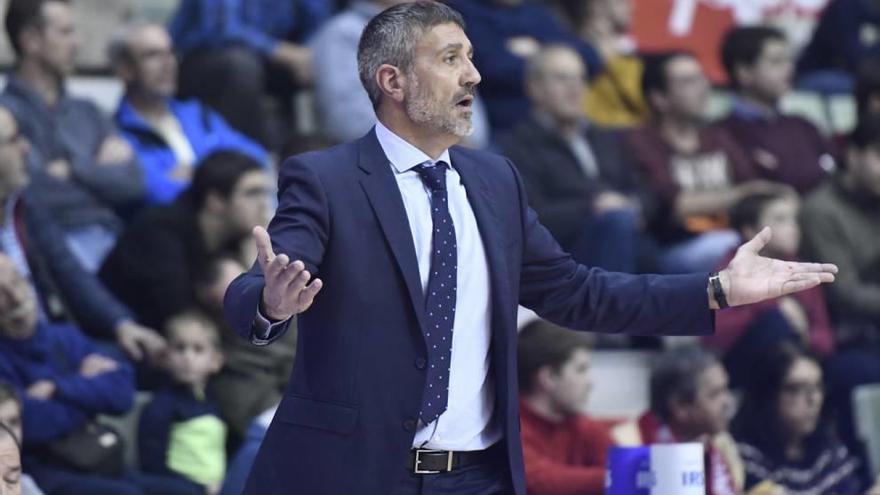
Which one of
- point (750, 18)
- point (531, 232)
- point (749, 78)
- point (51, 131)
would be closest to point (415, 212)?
point (531, 232)

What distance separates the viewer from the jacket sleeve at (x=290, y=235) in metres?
3.64

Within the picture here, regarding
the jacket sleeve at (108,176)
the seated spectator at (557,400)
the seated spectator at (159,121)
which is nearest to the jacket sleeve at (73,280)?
the jacket sleeve at (108,176)

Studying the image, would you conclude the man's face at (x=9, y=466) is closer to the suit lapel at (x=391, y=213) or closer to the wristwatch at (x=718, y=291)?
the suit lapel at (x=391, y=213)

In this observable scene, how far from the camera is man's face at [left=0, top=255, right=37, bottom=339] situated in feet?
20.0

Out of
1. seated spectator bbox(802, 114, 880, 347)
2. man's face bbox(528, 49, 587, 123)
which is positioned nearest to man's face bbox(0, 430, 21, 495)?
man's face bbox(528, 49, 587, 123)

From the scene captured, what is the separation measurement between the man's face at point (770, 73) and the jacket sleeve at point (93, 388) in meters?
4.45

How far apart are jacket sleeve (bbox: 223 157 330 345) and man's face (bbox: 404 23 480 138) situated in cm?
31

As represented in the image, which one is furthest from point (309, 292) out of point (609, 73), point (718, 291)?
point (609, 73)

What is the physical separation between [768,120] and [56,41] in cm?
395

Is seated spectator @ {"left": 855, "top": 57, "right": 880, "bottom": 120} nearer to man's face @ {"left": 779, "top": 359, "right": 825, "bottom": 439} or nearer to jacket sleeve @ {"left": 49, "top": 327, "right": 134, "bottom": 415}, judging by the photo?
man's face @ {"left": 779, "top": 359, "right": 825, "bottom": 439}

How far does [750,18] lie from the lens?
10672 mm

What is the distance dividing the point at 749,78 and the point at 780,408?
2.72 metres

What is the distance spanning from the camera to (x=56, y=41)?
24.1 ft

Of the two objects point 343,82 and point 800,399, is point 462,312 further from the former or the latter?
point 343,82
